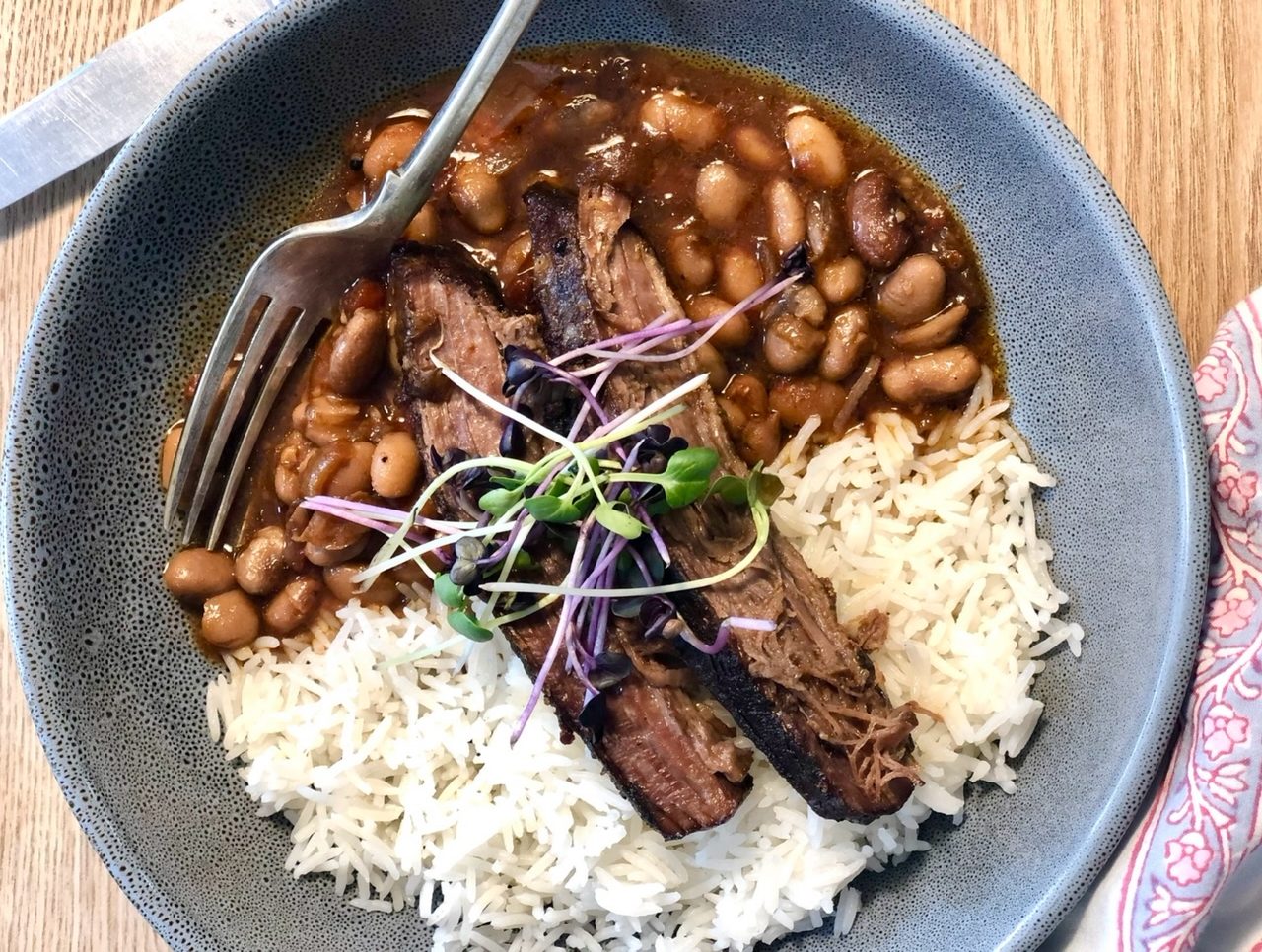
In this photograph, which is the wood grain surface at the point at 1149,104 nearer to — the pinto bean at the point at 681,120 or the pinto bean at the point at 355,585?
the pinto bean at the point at 681,120

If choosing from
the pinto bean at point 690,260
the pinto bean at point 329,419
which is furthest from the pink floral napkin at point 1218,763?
the pinto bean at point 329,419

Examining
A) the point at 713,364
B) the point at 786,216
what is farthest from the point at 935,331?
the point at 713,364

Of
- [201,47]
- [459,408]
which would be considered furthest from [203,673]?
[201,47]

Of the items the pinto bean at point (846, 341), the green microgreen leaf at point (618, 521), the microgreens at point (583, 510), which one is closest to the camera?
the green microgreen leaf at point (618, 521)

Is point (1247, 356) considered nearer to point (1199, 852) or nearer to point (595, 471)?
point (1199, 852)

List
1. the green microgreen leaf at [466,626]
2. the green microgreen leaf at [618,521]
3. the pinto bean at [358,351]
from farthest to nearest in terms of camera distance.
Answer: the pinto bean at [358,351] → the green microgreen leaf at [466,626] → the green microgreen leaf at [618,521]

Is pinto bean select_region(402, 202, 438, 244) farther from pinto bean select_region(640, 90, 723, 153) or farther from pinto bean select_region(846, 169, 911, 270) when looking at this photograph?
pinto bean select_region(846, 169, 911, 270)

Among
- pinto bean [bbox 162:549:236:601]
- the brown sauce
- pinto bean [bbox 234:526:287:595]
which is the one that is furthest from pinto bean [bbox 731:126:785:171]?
pinto bean [bbox 162:549:236:601]
